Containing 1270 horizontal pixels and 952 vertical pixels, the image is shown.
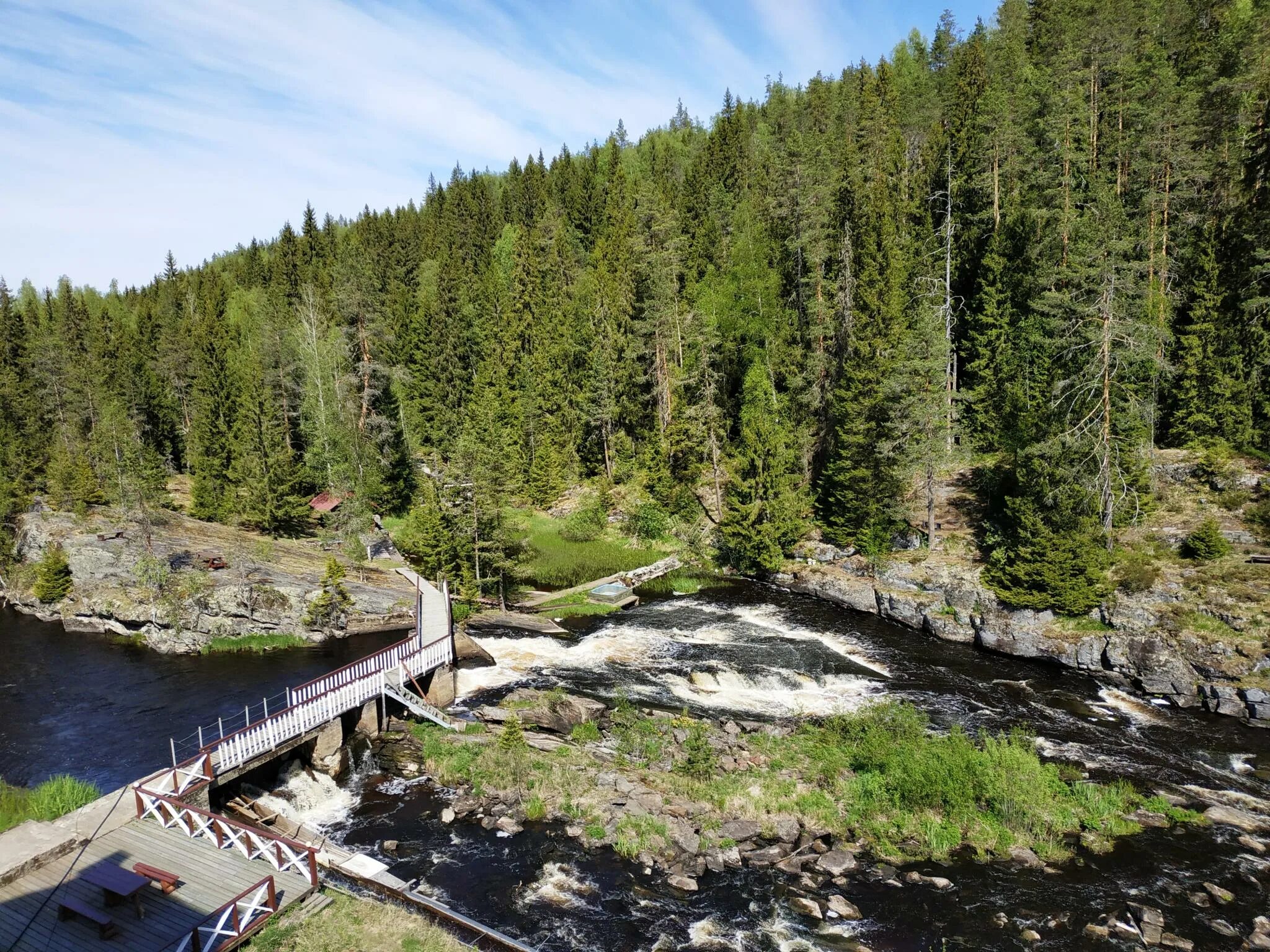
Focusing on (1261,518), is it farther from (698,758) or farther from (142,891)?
(142,891)

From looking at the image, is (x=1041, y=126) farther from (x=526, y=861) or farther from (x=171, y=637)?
(x=171, y=637)

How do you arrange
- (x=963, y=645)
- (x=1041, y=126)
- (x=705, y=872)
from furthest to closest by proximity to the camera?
(x=1041, y=126)
(x=963, y=645)
(x=705, y=872)

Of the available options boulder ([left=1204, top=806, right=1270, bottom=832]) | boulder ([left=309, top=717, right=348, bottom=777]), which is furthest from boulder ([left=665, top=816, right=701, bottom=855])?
boulder ([left=1204, top=806, right=1270, bottom=832])

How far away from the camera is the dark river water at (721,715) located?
1555 centimetres

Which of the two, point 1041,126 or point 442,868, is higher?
point 1041,126

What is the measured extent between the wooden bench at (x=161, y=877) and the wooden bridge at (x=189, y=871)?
0.49 feet

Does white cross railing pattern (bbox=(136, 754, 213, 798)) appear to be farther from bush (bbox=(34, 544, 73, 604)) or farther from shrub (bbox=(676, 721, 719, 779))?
bush (bbox=(34, 544, 73, 604))

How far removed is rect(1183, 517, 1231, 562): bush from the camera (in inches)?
1234

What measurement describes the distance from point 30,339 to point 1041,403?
92.2m

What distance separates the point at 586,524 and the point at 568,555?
551 centimetres

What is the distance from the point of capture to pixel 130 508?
41625 millimetres

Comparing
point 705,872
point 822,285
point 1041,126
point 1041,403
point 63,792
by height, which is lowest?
point 705,872

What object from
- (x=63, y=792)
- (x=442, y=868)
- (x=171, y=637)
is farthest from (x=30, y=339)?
(x=442, y=868)

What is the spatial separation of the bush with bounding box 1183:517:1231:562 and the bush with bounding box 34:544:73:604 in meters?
58.0
